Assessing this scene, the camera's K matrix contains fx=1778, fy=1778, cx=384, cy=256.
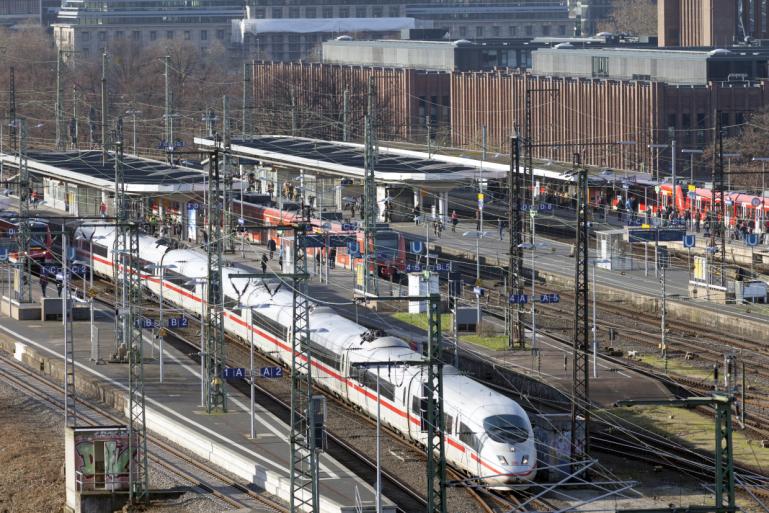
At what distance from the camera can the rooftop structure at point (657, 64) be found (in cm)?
9631

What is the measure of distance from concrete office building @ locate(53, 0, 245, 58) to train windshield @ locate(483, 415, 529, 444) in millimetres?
136793

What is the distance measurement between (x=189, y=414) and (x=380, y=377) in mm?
5141

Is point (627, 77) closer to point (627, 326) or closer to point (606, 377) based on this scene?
point (627, 326)

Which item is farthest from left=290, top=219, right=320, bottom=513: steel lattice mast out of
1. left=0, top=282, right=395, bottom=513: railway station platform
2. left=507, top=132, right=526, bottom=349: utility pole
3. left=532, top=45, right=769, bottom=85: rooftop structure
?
left=532, top=45, right=769, bottom=85: rooftop structure

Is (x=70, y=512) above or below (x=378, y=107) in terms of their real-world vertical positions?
below

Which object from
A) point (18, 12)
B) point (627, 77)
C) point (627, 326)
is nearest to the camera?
point (627, 326)

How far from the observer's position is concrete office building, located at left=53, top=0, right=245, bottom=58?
173625 millimetres

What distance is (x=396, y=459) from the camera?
1454 inches

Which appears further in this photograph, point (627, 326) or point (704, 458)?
point (627, 326)

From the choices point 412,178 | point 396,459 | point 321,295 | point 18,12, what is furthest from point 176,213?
point 18,12

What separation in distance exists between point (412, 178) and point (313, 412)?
42.8m

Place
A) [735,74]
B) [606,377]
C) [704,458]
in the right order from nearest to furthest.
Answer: [704,458], [606,377], [735,74]

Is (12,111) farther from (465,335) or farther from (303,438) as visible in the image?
(303,438)

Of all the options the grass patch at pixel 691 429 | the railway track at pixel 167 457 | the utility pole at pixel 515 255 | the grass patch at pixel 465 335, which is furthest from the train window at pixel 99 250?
the grass patch at pixel 691 429
